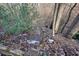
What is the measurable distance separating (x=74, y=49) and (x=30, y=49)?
400 millimetres

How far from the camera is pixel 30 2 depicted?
9336 mm

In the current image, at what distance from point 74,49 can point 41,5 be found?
50 centimetres

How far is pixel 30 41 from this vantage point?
9.34m

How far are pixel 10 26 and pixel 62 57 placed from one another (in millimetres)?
550

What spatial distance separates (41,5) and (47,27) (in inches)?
8.2

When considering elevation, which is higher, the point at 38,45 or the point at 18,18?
the point at 18,18

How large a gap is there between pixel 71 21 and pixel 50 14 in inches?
7.9

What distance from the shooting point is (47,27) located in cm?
933

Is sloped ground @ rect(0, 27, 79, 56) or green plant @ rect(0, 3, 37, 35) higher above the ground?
green plant @ rect(0, 3, 37, 35)

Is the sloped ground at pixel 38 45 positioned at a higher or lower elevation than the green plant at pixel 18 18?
lower

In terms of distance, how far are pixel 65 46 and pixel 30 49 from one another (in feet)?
1.05

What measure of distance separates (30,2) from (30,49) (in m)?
0.43

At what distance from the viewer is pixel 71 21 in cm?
934

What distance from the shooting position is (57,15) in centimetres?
934
